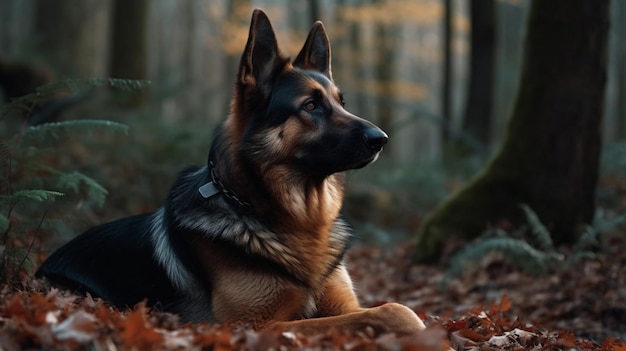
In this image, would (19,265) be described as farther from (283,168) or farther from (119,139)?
(119,139)

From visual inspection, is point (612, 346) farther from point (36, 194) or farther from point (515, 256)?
point (36, 194)

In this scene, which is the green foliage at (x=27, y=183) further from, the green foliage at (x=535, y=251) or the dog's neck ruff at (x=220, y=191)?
the green foliage at (x=535, y=251)

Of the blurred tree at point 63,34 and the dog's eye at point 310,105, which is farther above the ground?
the dog's eye at point 310,105

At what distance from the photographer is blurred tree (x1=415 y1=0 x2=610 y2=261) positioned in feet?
26.6

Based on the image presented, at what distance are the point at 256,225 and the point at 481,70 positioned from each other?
11809 millimetres

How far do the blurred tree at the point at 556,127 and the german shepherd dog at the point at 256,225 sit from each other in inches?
151

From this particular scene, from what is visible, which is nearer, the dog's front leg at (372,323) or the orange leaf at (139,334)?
the orange leaf at (139,334)

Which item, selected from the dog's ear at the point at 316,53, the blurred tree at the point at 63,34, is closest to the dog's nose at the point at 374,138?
the dog's ear at the point at 316,53

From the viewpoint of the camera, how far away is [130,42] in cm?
1455

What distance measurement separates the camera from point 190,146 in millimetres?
13047

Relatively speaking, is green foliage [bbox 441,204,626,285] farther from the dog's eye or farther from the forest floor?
the dog's eye

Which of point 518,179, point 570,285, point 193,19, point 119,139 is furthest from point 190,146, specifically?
point 193,19

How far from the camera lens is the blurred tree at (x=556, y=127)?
810 cm

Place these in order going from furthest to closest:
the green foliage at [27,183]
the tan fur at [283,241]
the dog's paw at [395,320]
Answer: the green foliage at [27,183], the tan fur at [283,241], the dog's paw at [395,320]
